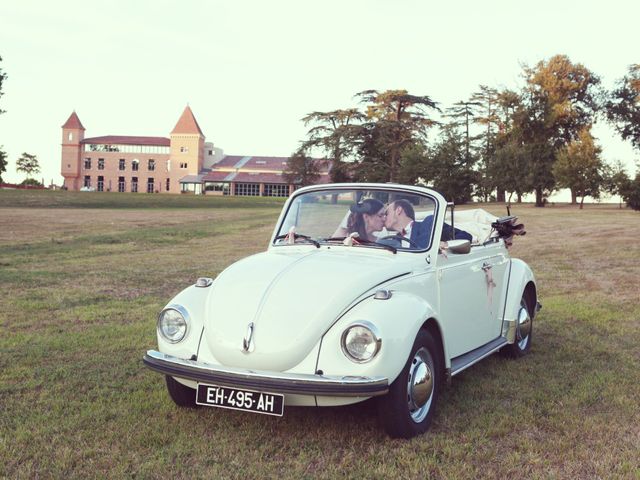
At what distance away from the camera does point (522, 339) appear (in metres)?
6.70

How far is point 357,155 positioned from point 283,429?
62.9 meters

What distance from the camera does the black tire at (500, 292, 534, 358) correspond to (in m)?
6.49

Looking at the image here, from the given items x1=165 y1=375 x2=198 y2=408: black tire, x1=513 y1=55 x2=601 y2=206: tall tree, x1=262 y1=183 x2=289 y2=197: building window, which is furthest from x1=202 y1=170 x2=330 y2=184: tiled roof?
x1=165 y1=375 x2=198 y2=408: black tire

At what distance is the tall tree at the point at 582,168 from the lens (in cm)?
4553

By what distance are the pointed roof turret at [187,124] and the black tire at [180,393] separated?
119m

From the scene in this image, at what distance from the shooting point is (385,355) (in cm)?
384

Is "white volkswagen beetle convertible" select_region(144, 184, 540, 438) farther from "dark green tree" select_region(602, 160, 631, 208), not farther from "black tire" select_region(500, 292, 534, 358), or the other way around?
"dark green tree" select_region(602, 160, 631, 208)

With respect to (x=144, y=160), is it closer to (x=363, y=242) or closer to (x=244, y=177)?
(x=244, y=177)

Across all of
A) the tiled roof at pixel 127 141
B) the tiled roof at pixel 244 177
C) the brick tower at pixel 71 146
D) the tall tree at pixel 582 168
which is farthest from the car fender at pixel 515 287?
the brick tower at pixel 71 146

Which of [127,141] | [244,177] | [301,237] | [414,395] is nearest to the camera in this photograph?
[414,395]

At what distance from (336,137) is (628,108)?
2765 cm

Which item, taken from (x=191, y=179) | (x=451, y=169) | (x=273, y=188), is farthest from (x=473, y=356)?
(x=191, y=179)

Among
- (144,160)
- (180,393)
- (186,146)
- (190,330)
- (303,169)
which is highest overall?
(186,146)

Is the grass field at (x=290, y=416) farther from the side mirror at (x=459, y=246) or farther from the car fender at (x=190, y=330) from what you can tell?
the side mirror at (x=459, y=246)
